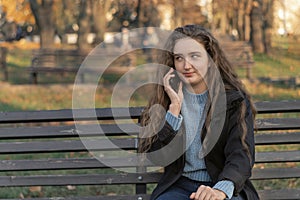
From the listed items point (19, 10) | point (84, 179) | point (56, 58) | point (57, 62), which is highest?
point (19, 10)

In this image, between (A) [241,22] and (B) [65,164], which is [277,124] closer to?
(B) [65,164]

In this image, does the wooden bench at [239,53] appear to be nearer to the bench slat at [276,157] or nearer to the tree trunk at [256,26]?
the tree trunk at [256,26]

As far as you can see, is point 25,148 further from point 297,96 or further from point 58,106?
point 297,96

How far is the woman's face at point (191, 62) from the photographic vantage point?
A: 3500mm

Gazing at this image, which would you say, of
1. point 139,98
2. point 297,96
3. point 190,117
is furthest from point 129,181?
point 297,96

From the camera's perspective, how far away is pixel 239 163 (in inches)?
130

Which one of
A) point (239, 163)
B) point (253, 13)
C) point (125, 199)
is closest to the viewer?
point (239, 163)

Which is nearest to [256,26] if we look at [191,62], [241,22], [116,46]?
[116,46]

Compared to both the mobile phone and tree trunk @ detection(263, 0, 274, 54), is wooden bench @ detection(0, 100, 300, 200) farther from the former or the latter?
tree trunk @ detection(263, 0, 274, 54)

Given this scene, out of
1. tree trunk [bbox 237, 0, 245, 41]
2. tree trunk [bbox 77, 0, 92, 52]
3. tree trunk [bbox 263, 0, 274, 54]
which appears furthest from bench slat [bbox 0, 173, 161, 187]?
tree trunk [bbox 237, 0, 245, 41]

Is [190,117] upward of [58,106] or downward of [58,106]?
upward

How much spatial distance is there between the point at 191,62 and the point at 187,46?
0.10 metres

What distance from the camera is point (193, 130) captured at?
3.50m

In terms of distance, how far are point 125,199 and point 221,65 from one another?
1.04 metres
